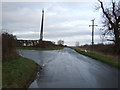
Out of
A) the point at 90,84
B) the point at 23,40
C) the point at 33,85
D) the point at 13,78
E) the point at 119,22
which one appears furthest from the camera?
the point at 23,40

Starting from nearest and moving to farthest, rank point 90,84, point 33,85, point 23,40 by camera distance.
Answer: point 90,84, point 33,85, point 23,40

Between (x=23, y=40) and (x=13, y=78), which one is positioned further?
(x=23, y=40)

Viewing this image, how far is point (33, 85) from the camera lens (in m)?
11.8

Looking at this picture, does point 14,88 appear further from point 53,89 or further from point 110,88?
point 110,88

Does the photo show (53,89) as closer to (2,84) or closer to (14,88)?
(14,88)

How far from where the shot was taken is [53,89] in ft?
33.7

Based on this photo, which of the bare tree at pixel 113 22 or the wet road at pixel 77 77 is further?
the bare tree at pixel 113 22

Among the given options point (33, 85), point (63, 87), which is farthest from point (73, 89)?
point (33, 85)

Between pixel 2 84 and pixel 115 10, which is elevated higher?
pixel 115 10

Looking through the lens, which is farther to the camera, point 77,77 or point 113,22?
point 113,22

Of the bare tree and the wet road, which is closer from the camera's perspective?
the wet road

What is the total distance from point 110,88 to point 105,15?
32.8 metres

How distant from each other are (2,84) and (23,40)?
178 feet

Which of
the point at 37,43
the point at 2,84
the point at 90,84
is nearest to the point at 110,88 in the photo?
the point at 90,84
